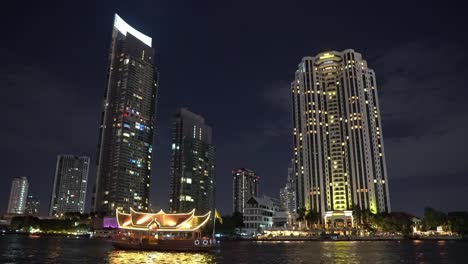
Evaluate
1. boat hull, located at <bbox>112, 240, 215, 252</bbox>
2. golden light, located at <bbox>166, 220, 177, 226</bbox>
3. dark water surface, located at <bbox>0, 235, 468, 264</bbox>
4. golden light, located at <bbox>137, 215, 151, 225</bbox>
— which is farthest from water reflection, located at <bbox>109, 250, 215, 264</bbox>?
golden light, located at <bbox>137, 215, 151, 225</bbox>

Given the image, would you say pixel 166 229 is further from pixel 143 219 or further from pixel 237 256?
pixel 237 256

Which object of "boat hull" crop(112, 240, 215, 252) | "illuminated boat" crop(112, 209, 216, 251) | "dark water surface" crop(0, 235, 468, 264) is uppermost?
"illuminated boat" crop(112, 209, 216, 251)

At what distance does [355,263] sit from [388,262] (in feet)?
20.1

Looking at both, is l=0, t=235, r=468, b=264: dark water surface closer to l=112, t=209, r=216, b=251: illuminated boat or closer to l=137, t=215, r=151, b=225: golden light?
l=112, t=209, r=216, b=251: illuminated boat

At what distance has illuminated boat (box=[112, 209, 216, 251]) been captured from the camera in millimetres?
73100

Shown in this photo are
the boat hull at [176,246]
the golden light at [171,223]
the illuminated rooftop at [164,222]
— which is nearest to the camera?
the illuminated rooftop at [164,222]

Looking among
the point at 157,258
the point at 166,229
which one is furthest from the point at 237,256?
the point at 157,258

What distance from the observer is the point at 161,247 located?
74625 mm

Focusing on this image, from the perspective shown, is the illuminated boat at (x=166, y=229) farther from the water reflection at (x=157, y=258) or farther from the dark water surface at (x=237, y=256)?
the water reflection at (x=157, y=258)

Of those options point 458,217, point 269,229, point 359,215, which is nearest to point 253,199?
point 269,229

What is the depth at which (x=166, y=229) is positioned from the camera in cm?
7338

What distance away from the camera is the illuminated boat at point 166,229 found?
73.1 meters

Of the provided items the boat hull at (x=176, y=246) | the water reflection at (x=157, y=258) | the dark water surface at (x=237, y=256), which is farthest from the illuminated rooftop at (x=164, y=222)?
the water reflection at (x=157, y=258)

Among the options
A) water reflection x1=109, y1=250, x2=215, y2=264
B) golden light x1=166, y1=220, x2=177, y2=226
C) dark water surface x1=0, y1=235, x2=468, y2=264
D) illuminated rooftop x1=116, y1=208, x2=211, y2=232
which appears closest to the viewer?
water reflection x1=109, y1=250, x2=215, y2=264
